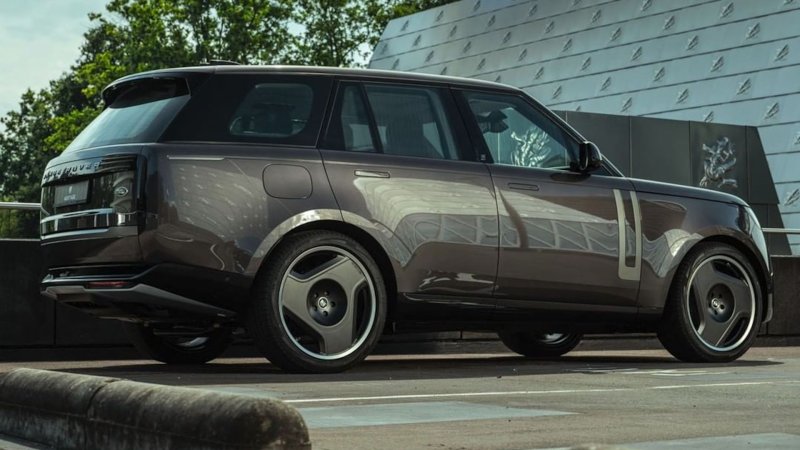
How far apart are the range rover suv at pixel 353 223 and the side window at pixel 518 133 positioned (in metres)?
0.01

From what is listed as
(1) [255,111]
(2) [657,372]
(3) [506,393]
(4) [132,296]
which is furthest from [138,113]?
(2) [657,372]

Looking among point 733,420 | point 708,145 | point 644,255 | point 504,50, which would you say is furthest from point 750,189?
point 733,420

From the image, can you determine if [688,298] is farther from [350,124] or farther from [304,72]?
[304,72]

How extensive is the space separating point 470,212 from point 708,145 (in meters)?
32.9

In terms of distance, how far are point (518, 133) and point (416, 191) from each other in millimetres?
1183

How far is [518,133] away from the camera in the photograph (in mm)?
8992

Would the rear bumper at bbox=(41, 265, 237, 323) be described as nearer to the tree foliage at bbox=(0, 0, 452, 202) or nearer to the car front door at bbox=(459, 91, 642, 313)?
the car front door at bbox=(459, 91, 642, 313)

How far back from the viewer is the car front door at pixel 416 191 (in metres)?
7.95

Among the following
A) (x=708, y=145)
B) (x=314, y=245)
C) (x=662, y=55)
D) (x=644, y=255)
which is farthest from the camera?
(x=662, y=55)

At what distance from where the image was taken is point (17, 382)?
5.21 meters

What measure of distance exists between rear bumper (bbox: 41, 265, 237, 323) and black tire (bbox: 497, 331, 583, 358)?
3356 mm

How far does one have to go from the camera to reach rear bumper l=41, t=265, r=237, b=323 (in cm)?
738

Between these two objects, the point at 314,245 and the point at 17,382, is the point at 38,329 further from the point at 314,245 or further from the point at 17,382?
the point at 17,382

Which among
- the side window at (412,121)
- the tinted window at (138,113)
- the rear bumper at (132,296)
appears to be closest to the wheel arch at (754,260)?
the side window at (412,121)
